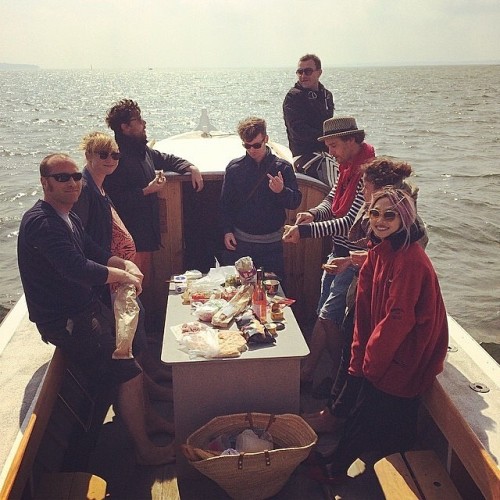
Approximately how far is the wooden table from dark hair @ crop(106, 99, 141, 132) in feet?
5.48

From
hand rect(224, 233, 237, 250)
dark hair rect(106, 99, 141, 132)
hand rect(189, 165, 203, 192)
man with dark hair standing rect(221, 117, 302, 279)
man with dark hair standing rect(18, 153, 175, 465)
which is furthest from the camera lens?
hand rect(189, 165, 203, 192)

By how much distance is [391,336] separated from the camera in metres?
2.94

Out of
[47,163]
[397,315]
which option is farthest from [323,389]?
[47,163]

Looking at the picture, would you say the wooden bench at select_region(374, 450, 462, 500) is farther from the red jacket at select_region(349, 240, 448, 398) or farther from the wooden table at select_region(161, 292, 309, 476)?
the wooden table at select_region(161, 292, 309, 476)

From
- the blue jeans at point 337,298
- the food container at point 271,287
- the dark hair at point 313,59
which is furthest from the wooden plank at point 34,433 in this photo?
the dark hair at point 313,59

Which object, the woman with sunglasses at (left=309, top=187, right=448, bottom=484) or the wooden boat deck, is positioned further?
the wooden boat deck

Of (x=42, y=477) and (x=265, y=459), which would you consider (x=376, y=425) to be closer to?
(x=265, y=459)

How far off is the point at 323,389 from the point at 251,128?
82.0 inches

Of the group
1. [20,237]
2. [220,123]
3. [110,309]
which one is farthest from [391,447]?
[220,123]

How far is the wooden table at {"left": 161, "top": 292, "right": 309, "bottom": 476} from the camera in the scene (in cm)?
328

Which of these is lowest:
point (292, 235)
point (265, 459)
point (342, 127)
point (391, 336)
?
point (265, 459)

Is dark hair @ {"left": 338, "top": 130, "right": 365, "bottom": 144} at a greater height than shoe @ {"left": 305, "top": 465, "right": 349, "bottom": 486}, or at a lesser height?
greater

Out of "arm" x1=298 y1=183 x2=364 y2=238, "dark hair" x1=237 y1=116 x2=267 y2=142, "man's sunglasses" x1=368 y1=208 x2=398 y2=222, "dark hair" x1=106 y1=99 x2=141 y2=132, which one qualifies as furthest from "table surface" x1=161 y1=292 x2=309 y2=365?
"dark hair" x1=106 y1=99 x2=141 y2=132

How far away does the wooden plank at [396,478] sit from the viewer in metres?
3.00
